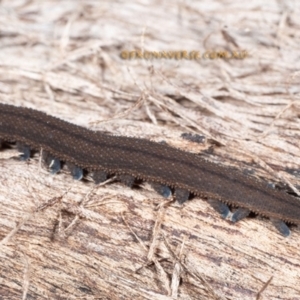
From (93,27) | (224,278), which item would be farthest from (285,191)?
(93,27)

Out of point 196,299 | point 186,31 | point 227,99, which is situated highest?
point 186,31

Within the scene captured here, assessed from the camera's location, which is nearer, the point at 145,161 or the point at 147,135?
the point at 145,161

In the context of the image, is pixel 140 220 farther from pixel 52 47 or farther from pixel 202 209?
pixel 52 47
